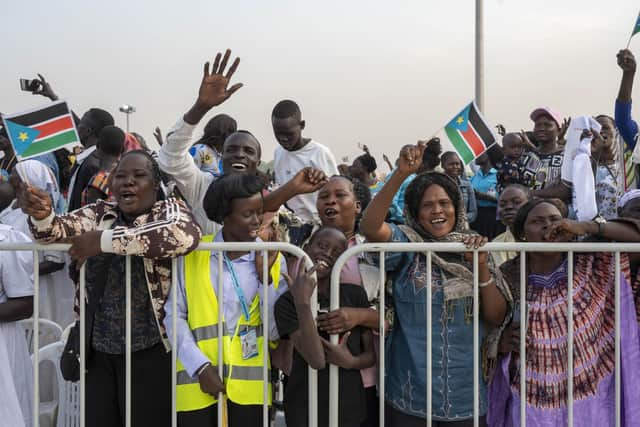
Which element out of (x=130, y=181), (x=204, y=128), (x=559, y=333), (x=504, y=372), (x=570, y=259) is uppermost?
(x=204, y=128)

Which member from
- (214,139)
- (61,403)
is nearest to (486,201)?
(214,139)

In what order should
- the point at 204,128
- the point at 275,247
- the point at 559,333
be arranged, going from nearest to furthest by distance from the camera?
the point at 275,247 → the point at 559,333 → the point at 204,128

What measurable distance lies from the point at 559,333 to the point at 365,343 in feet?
3.37

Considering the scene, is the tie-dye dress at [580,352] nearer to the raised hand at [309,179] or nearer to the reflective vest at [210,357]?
the raised hand at [309,179]

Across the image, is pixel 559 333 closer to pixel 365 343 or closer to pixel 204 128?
pixel 365 343

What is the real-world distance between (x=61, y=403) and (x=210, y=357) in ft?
4.48

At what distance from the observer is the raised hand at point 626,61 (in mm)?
5113

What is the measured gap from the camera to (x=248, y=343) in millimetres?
3332

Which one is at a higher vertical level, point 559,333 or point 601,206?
point 601,206

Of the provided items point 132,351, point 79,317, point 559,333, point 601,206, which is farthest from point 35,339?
point 601,206

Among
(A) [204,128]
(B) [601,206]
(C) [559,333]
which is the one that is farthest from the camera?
(A) [204,128]

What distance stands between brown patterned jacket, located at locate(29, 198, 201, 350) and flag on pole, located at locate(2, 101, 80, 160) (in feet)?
3.49

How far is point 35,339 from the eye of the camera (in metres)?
3.34

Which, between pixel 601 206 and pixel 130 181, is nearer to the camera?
pixel 130 181
